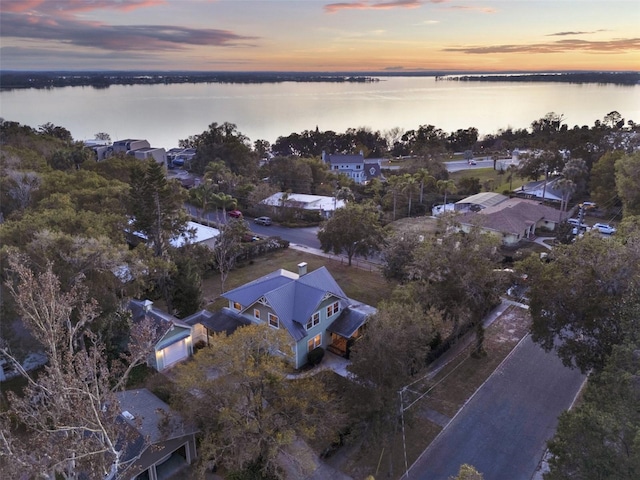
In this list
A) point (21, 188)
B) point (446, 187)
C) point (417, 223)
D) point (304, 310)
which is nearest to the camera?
point (304, 310)

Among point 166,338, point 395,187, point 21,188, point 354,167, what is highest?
point 21,188

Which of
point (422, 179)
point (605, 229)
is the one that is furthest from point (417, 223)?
point (605, 229)

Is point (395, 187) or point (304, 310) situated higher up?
point (395, 187)

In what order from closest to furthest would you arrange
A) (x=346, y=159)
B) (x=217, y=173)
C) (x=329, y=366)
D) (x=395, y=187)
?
(x=329, y=366) → (x=395, y=187) → (x=217, y=173) → (x=346, y=159)

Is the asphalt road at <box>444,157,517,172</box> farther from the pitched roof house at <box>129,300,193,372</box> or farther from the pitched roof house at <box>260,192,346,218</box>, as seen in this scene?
the pitched roof house at <box>129,300,193,372</box>

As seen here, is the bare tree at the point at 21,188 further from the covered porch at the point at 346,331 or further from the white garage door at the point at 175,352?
the covered porch at the point at 346,331

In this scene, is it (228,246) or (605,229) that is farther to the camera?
(605,229)

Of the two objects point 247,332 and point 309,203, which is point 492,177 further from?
point 247,332

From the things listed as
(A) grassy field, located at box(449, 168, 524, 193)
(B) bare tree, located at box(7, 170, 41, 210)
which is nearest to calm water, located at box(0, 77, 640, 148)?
(A) grassy field, located at box(449, 168, 524, 193)
